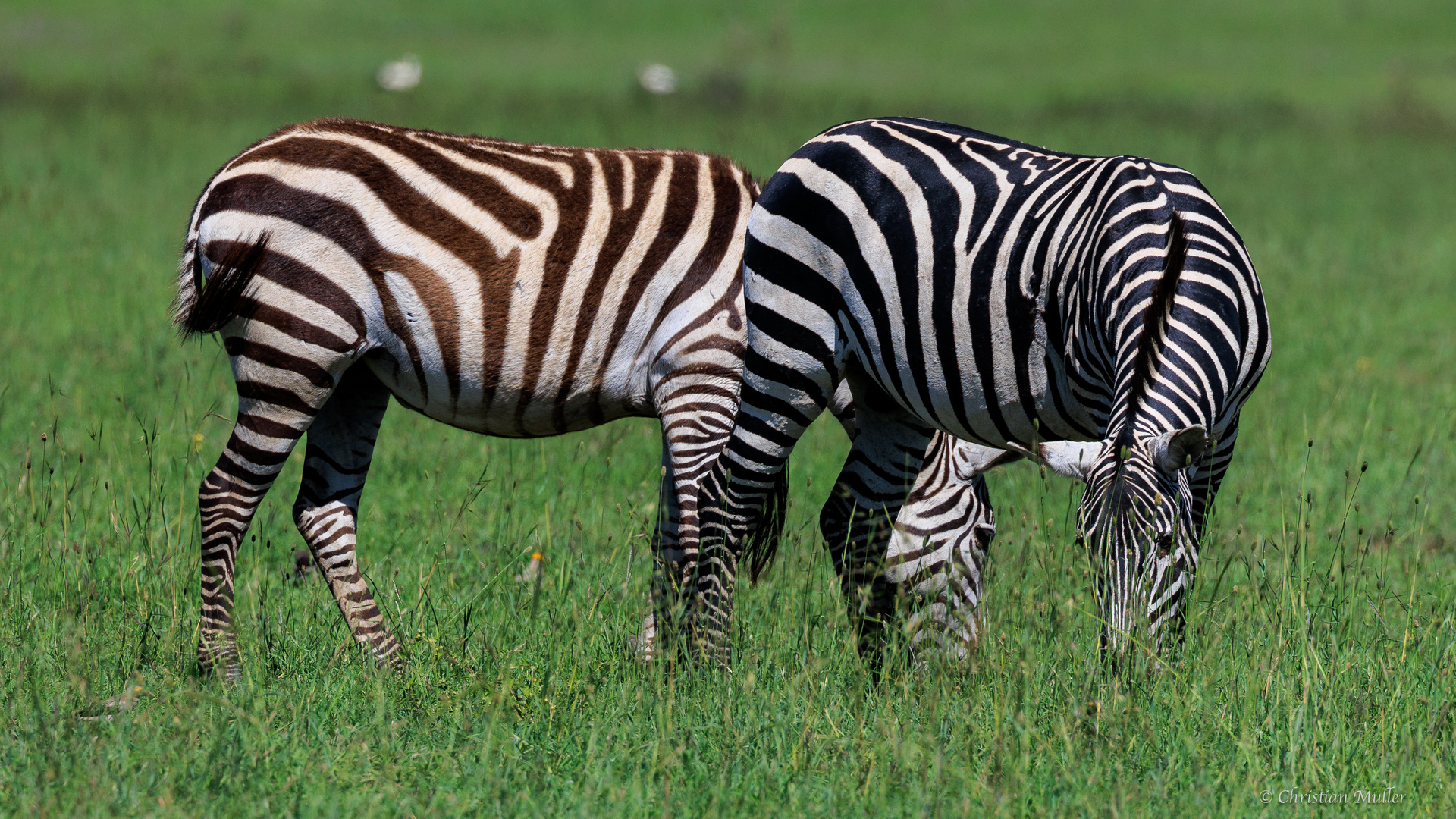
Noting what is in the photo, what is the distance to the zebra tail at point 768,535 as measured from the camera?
17.6ft

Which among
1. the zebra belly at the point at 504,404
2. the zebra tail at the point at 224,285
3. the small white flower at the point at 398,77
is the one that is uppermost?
the small white flower at the point at 398,77

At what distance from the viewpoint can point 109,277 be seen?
1098cm

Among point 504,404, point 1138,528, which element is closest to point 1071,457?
point 1138,528

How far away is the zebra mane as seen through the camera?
367 centimetres

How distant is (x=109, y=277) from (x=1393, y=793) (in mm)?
10211

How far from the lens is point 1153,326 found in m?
3.71

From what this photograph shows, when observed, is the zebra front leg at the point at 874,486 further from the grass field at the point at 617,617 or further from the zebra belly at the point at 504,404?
the zebra belly at the point at 504,404

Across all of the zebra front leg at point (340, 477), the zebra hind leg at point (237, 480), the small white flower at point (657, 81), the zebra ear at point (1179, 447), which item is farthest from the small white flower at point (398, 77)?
the zebra ear at point (1179, 447)

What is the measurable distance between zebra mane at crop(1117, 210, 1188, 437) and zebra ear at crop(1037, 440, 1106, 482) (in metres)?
0.10

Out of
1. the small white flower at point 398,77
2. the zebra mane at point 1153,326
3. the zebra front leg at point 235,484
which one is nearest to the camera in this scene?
the zebra mane at point 1153,326

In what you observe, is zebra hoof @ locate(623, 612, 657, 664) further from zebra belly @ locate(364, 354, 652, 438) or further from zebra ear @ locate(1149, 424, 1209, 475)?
zebra ear @ locate(1149, 424, 1209, 475)

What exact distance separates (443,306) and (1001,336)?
81.1 inches

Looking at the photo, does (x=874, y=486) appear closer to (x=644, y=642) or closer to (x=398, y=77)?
→ (x=644, y=642)

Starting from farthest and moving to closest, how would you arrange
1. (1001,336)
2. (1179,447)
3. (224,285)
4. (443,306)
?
(443,306), (224,285), (1001,336), (1179,447)
